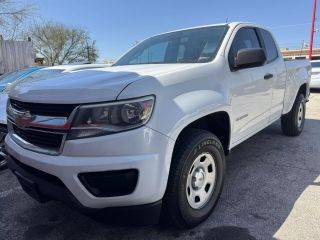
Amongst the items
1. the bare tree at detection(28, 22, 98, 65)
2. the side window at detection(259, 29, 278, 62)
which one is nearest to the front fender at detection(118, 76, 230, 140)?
the side window at detection(259, 29, 278, 62)

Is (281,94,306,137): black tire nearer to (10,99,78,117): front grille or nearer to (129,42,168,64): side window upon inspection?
(129,42,168,64): side window

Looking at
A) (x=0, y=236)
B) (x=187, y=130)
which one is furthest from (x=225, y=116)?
(x=0, y=236)

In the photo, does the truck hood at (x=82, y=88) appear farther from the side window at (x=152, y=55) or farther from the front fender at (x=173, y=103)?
the side window at (x=152, y=55)

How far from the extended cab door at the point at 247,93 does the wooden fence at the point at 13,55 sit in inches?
544

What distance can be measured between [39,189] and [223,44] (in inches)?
87.1

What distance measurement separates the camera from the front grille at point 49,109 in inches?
89.0

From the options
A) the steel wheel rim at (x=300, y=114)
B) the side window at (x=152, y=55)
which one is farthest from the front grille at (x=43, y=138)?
the steel wheel rim at (x=300, y=114)

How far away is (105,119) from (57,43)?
31570mm

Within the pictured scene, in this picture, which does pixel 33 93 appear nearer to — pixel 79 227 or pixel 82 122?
pixel 82 122

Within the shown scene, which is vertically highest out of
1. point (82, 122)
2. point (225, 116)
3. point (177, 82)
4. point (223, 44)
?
point (223, 44)

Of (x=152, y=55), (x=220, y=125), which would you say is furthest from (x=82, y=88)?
(x=152, y=55)

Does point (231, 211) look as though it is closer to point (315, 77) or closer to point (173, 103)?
point (173, 103)

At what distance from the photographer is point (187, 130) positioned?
9.03 ft

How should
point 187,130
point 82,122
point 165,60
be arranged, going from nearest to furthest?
point 82,122 → point 187,130 → point 165,60
